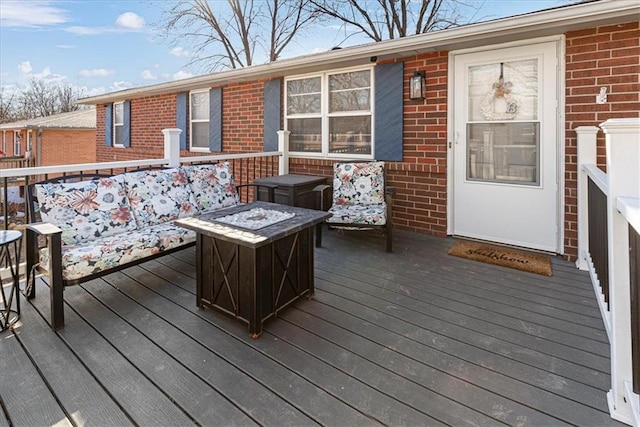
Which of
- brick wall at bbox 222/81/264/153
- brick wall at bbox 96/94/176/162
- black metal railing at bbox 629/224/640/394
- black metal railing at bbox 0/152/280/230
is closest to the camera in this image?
black metal railing at bbox 629/224/640/394

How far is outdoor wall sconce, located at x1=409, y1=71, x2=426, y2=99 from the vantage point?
171 inches

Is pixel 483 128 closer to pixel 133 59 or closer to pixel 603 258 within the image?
pixel 603 258

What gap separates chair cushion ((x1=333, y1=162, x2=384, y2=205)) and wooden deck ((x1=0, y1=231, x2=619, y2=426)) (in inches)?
61.2

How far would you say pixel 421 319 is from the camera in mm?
2514

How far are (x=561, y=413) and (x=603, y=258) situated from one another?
46.1 inches

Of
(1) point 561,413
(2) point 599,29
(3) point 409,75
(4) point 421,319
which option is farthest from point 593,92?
(1) point 561,413

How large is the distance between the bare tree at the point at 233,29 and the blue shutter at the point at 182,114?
701 cm

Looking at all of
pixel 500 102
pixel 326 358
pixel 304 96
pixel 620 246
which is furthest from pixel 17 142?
pixel 620 246

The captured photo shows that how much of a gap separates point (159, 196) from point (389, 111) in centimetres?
289

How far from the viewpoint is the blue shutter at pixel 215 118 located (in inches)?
265

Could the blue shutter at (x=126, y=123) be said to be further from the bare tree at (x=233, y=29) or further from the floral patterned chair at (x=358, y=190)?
the floral patterned chair at (x=358, y=190)

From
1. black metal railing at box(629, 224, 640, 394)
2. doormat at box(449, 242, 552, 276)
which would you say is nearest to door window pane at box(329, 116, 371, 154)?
doormat at box(449, 242, 552, 276)

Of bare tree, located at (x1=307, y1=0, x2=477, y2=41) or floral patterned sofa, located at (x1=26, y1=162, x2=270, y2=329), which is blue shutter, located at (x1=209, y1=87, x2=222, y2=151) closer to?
floral patterned sofa, located at (x1=26, y1=162, x2=270, y2=329)

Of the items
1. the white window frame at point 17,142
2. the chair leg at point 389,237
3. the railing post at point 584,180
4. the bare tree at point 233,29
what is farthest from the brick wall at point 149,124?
the white window frame at point 17,142
